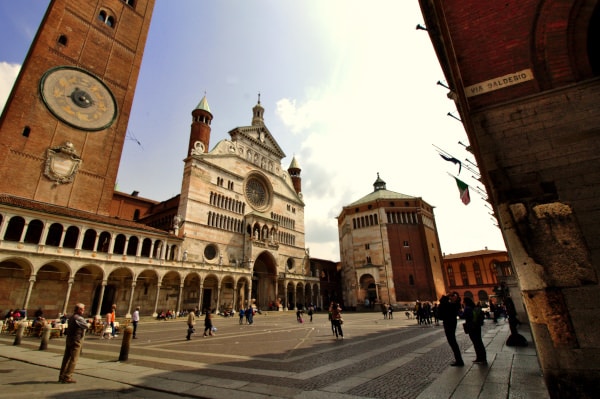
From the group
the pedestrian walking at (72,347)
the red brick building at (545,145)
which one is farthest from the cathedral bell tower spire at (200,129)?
the red brick building at (545,145)

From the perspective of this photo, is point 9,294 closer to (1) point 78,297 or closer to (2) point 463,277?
(1) point 78,297

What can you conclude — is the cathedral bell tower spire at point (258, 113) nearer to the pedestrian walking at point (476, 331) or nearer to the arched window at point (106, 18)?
the arched window at point (106, 18)

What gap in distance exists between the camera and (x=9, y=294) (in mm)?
19078

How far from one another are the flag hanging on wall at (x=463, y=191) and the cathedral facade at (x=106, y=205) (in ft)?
83.0

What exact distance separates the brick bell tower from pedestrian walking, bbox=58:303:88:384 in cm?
2390

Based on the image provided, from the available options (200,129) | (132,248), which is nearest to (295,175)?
(200,129)

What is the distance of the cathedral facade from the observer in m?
20.9

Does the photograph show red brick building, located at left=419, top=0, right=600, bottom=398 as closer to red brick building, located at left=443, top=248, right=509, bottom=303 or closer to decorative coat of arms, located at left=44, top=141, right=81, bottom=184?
decorative coat of arms, located at left=44, top=141, right=81, bottom=184

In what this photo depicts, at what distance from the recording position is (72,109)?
26.3m

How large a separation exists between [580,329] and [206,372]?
6.66 meters

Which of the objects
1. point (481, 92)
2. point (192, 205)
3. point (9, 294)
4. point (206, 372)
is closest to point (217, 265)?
point (192, 205)

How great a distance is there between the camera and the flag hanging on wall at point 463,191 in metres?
12.9

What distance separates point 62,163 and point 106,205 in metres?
5.03

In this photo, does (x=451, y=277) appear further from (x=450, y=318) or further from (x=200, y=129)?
(x=450, y=318)
